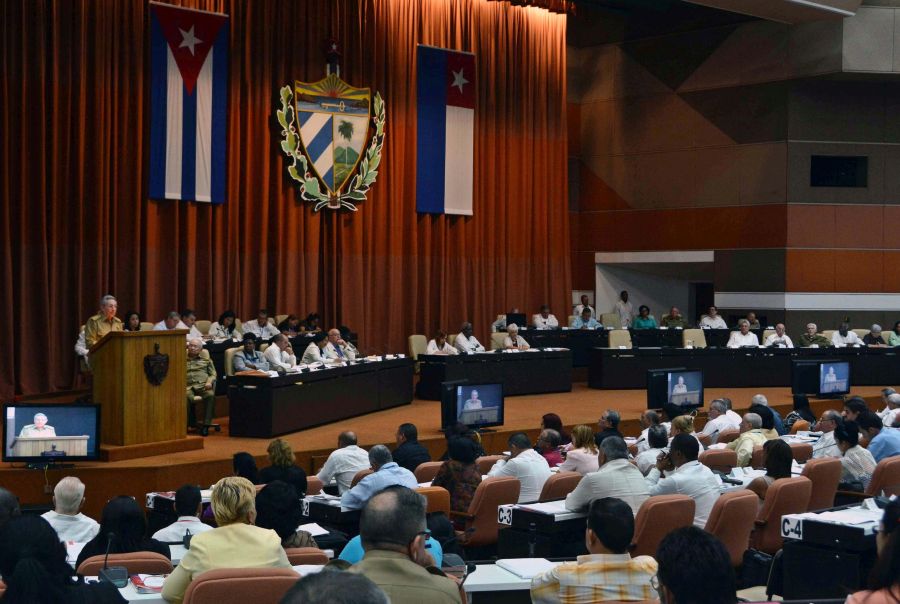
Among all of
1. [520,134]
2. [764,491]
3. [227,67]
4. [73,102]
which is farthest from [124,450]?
[520,134]

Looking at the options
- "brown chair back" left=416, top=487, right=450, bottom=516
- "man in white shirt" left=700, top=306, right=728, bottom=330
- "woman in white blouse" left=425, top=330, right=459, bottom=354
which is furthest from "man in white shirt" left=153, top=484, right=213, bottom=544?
"man in white shirt" left=700, top=306, right=728, bottom=330

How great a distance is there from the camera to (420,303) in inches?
730

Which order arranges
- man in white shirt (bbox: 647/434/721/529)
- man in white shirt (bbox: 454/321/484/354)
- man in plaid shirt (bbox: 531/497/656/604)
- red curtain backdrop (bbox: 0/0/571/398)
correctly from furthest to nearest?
man in white shirt (bbox: 454/321/484/354), red curtain backdrop (bbox: 0/0/571/398), man in white shirt (bbox: 647/434/721/529), man in plaid shirt (bbox: 531/497/656/604)

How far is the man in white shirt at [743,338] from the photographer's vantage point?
17248mm

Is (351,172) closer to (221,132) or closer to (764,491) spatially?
(221,132)

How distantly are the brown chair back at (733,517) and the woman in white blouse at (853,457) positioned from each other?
216 centimetres

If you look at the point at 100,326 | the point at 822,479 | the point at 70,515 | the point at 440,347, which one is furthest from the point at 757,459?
the point at 440,347

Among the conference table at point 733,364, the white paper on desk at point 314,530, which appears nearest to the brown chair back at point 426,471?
the white paper on desk at point 314,530

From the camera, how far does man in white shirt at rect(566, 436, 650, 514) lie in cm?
618

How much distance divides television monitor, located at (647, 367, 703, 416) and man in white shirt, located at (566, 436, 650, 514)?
6.70m

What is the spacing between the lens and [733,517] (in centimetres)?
585

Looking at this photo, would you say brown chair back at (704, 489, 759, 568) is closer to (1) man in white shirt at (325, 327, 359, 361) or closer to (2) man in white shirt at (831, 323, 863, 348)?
(1) man in white shirt at (325, 327, 359, 361)

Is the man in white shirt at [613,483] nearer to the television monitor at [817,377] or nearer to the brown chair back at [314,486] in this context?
the brown chair back at [314,486]

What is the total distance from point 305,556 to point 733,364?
13.6 metres
